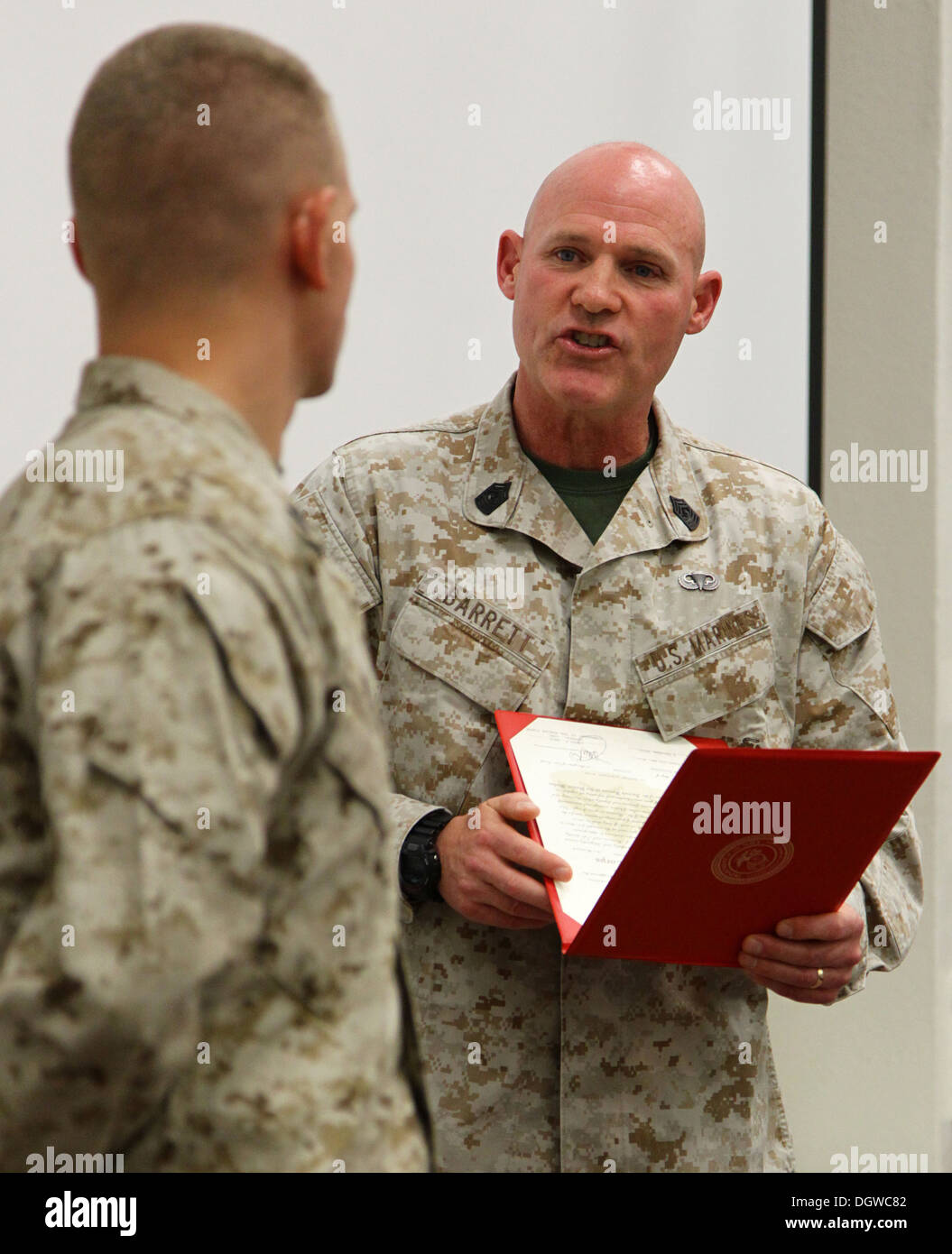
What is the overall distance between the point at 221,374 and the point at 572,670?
82 centimetres

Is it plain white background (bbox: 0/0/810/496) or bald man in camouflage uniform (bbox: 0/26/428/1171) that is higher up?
plain white background (bbox: 0/0/810/496)

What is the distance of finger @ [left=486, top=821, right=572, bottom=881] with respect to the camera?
52.2 inches

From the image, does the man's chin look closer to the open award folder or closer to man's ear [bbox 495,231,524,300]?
man's ear [bbox 495,231,524,300]

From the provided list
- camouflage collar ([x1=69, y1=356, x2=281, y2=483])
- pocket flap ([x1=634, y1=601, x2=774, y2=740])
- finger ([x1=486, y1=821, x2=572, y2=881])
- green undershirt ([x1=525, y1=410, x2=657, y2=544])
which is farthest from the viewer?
green undershirt ([x1=525, y1=410, x2=657, y2=544])

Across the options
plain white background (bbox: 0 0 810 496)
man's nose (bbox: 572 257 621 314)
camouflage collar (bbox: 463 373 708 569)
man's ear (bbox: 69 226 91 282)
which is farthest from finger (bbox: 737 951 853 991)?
plain white background (bbox: 0 0 810 496)

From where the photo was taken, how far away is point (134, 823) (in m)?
0.66

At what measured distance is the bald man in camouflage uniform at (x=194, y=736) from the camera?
665 millimetres

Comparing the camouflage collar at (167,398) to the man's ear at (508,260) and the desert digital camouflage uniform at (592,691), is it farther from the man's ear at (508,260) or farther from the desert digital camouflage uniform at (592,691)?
the man's ear at (508,260)

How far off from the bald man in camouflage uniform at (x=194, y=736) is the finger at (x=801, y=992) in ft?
2.28

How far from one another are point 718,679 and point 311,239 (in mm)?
885

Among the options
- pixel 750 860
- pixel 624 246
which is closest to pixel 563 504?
pixel 624 246

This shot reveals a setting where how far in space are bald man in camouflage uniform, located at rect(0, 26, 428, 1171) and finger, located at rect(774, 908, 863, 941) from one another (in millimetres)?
643

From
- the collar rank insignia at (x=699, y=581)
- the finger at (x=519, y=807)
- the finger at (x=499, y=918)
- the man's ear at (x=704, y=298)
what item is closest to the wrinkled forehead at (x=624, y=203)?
the man's ear at (x=704, y=298)

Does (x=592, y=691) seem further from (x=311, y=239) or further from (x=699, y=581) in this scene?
(x=311, y=239)
